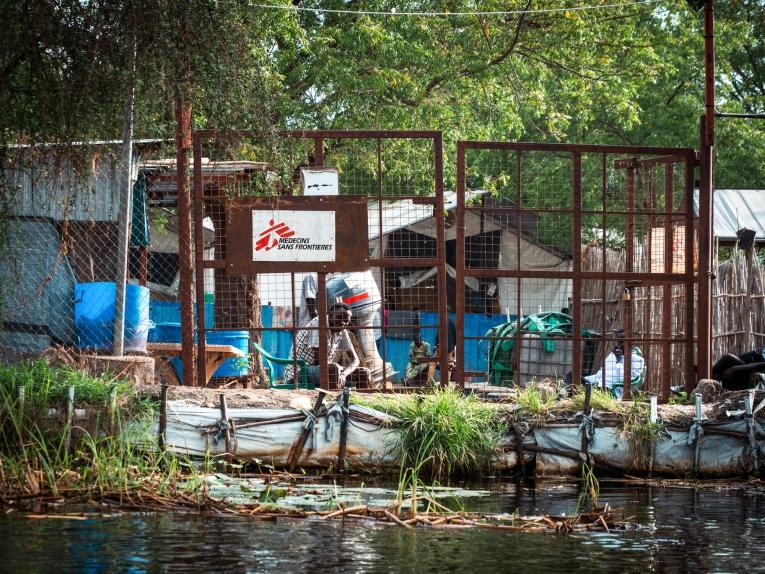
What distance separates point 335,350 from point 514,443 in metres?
4.12

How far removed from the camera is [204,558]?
773 centimetres

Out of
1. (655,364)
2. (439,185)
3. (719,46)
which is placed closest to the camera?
(439,185)

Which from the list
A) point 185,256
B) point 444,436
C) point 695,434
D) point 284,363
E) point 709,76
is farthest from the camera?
point 284,363

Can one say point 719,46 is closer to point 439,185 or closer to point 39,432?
point 439,185

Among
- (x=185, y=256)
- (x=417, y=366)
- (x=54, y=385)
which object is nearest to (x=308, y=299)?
(x=417, y=366)

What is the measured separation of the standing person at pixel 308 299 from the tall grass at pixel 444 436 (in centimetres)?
452

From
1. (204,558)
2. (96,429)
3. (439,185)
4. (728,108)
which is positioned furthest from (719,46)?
(204,558)

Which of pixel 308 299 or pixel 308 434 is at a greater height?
pixel 308 299

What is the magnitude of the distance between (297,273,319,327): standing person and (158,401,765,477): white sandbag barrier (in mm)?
4322

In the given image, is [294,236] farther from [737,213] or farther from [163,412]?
[737,213]

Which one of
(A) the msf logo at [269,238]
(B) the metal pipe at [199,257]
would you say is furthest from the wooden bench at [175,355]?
(A) the msf logo at [269,238]

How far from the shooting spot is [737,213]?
69.3 ft

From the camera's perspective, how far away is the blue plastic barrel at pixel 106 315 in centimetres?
1354

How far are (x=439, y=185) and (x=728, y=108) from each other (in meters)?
19.0
